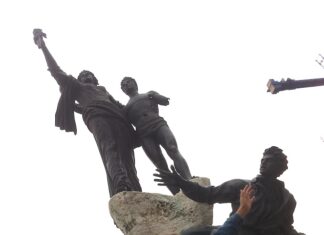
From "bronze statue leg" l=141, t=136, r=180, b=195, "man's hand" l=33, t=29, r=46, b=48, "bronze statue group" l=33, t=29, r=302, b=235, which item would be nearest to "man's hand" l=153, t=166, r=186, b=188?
"bronze statue group" l=33, t=29, r=302, b=235

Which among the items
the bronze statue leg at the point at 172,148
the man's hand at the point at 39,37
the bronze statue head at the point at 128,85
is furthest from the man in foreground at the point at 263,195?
the man's hand at the point at 39,37

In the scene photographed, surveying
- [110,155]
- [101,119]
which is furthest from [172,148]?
[101,119]

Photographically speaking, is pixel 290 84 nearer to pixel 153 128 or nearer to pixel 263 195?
pixel 153 128

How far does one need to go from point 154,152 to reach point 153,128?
31 centimetres

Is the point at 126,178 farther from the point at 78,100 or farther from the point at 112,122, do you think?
the point at 78,100

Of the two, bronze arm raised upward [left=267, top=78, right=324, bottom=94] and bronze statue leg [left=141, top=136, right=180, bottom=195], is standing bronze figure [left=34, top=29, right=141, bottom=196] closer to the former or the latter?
bronze statue leg [left=141, top=136, right=180, bottom=195]

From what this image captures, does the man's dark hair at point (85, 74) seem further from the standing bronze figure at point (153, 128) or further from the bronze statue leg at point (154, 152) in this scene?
the bronze statue leg at point (154, 152)

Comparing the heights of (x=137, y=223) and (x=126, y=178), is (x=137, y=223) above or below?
below

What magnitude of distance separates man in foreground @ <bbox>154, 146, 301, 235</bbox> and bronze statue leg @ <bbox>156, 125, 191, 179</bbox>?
Answer: 1442mm

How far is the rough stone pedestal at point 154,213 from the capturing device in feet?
21.5

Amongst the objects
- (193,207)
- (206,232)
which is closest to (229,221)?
(206,232)

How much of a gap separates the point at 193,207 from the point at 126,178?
3.55ft

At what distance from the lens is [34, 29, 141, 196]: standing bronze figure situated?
766 centimetres

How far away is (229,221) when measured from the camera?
5.03m
